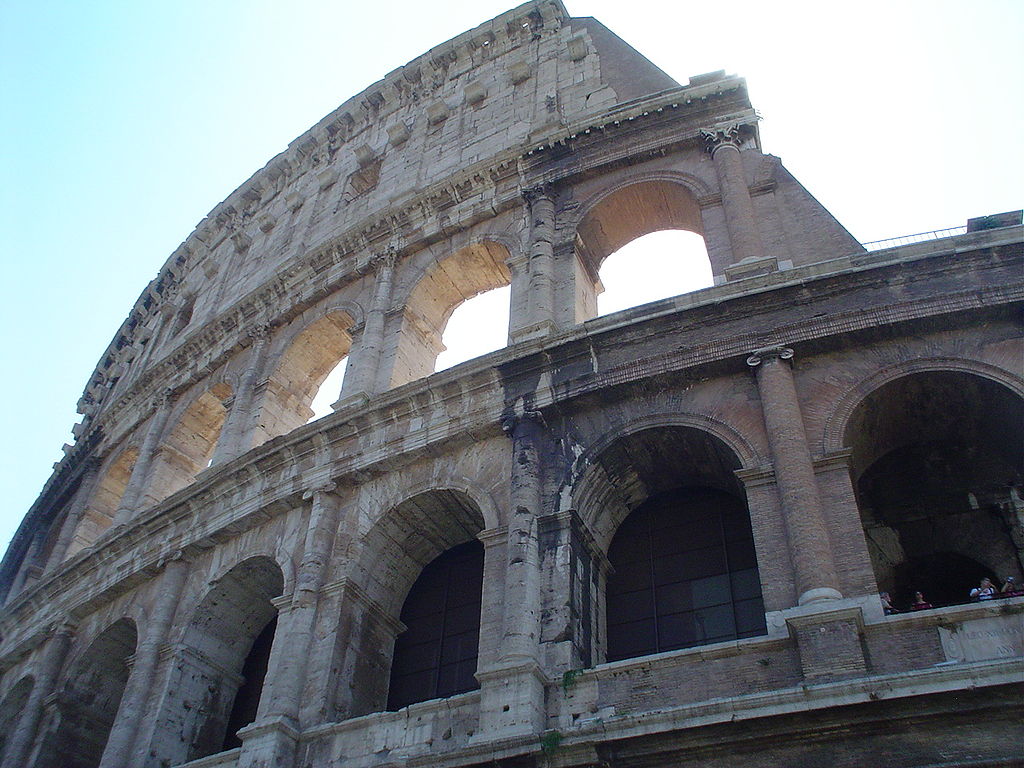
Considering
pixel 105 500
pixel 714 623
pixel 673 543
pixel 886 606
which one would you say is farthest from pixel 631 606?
pixel 105 500

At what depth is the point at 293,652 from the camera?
37.7ft

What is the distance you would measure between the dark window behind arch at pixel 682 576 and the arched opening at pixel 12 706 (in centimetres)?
1107

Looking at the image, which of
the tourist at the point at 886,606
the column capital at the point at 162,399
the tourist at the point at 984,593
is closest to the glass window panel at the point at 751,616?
the tourist at the point at 886,606

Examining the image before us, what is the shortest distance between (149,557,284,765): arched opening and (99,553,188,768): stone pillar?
1.22 ft

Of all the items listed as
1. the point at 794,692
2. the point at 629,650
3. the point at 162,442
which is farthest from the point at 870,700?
the point at 162,442

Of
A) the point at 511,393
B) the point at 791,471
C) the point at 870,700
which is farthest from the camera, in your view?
the point at 511,393

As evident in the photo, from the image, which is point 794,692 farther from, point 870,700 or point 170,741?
point 170,741

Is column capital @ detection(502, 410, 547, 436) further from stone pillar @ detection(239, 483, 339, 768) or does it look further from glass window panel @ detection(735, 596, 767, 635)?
glass window panel @ detection(735, 596, 767, 635)

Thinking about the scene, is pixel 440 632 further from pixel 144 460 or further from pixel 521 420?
pixel 144 460

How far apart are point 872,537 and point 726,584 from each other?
1897 mm

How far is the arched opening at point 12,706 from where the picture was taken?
16516 millimetres

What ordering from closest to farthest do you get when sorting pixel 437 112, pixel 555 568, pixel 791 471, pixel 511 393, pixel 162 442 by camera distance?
pixel 791 471
pixel 555 568
pixel 511 393
pixel 162 442
pixel 437 112

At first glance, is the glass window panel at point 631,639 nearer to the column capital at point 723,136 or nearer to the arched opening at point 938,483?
the arched opening at point 938,483

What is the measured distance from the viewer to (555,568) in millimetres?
10641
